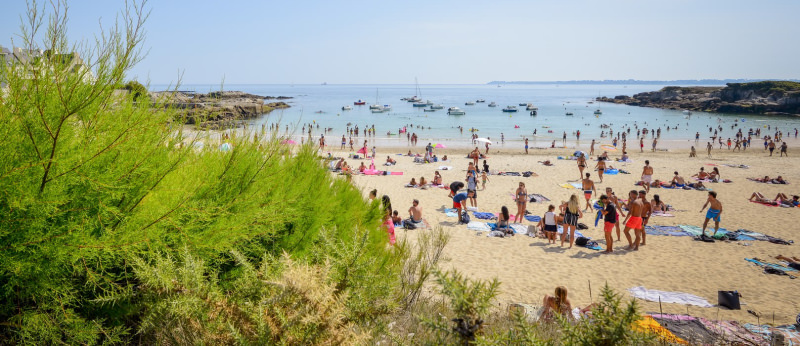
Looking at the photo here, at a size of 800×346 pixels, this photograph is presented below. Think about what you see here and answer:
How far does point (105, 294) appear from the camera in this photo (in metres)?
3.41

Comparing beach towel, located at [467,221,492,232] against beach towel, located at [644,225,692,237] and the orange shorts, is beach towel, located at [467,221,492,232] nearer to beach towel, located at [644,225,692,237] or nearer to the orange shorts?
the orange shorts

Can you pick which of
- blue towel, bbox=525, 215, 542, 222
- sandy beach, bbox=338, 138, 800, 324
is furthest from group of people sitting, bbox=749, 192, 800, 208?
blue towel, bbox=525, 215, 542, 222

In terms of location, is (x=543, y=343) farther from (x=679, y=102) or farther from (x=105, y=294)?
(x=679, y=102)

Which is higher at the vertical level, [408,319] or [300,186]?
[300,186]

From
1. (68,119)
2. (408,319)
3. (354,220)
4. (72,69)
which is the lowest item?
(408,319)

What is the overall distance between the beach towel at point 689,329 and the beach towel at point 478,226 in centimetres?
596

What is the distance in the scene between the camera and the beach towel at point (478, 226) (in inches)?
485

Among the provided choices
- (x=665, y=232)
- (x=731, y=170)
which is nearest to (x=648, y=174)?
(x=665, y=232)

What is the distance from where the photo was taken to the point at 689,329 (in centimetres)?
590

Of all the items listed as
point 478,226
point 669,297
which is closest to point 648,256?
point 669,297

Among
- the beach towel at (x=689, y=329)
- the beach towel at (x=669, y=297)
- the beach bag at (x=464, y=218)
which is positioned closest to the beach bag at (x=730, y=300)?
the beach towel at (x=669, y=297)

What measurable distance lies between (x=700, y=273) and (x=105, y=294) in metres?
10.7

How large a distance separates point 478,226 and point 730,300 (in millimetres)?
6076

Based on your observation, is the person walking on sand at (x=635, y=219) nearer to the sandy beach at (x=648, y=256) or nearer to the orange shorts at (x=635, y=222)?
the orange shorts at (x=635, y=222)
